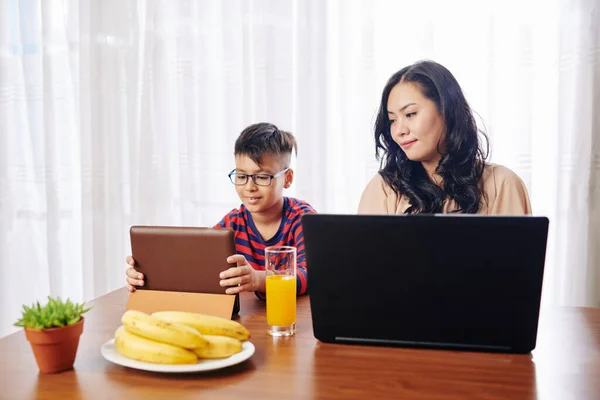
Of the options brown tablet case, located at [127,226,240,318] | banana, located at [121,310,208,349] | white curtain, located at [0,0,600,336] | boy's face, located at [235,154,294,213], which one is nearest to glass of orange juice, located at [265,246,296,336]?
brown tablet case, located at [127,226,240,318]

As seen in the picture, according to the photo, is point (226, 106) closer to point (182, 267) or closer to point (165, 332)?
point (182, 267)

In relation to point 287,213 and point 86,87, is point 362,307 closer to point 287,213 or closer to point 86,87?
point 287,213

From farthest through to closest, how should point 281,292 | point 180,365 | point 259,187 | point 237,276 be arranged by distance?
point 259,187 < point 237,276 < point 281,292 < point 180,365

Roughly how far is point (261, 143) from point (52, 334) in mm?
997

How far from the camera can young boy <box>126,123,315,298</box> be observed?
187cm

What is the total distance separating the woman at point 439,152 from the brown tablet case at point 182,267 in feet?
2.76

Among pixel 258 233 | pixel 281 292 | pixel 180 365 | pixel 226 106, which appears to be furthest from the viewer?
pixel 226 106

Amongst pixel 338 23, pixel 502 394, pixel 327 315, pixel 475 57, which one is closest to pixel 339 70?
pixel 338 23

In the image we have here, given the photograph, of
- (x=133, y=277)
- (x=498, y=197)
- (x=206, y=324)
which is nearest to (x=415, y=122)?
(x=498, y=197)

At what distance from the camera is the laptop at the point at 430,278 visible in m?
1.04

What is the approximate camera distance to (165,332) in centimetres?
102

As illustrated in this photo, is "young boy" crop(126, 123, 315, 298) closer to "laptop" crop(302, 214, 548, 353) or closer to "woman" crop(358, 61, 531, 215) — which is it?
"woman" crop(358, 61, 531, 215)

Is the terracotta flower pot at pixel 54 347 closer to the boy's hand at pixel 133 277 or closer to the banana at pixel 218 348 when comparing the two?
the banana at pixel 218 348

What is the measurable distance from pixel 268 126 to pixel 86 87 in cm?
140
